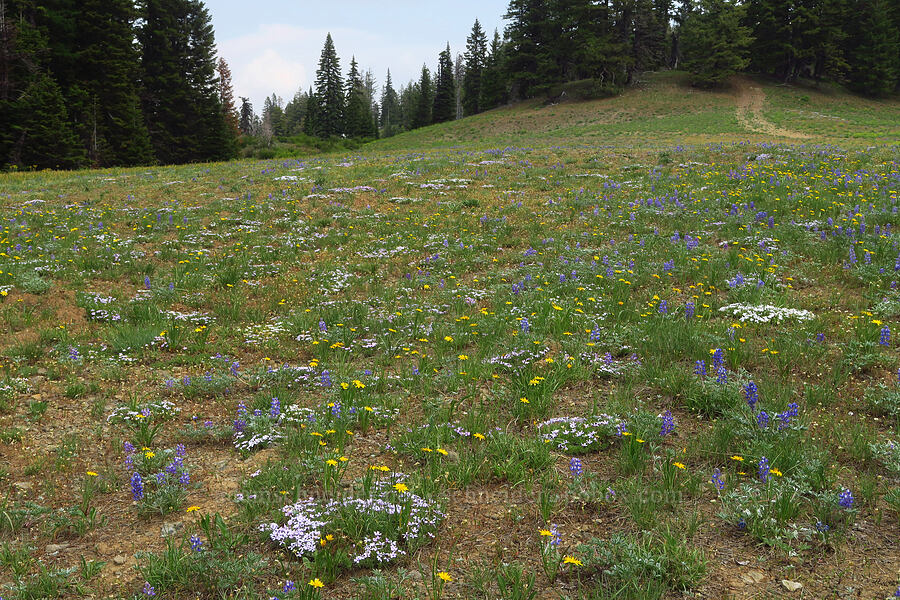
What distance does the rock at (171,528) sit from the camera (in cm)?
365

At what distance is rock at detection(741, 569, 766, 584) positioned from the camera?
3.08m

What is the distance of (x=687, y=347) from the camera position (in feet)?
19.8

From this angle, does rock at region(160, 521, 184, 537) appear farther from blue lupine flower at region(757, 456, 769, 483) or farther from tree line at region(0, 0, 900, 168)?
tree line at region(0, 0, 900, 168)

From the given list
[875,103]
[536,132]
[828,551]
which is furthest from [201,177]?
[875,103]

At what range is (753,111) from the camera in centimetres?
5091

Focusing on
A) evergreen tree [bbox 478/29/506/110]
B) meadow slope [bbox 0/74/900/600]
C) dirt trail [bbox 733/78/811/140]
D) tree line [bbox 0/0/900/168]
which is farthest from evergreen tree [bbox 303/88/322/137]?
meadow slope [bbox 0/74/900/600]

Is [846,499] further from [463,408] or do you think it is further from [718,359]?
[463,408]

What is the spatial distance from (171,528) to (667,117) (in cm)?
5772

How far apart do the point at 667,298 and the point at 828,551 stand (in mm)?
5040

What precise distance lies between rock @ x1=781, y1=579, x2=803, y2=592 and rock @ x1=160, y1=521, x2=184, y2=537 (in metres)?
4.02

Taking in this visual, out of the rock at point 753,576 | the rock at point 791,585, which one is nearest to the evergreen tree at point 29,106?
the rock at point 753,576

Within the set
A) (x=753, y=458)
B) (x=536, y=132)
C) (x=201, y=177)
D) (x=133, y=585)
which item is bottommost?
(x=133, y=585)

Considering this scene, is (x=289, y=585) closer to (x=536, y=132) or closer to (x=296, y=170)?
(x=296, y=170)

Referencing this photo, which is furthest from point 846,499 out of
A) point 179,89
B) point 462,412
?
point 179,89
